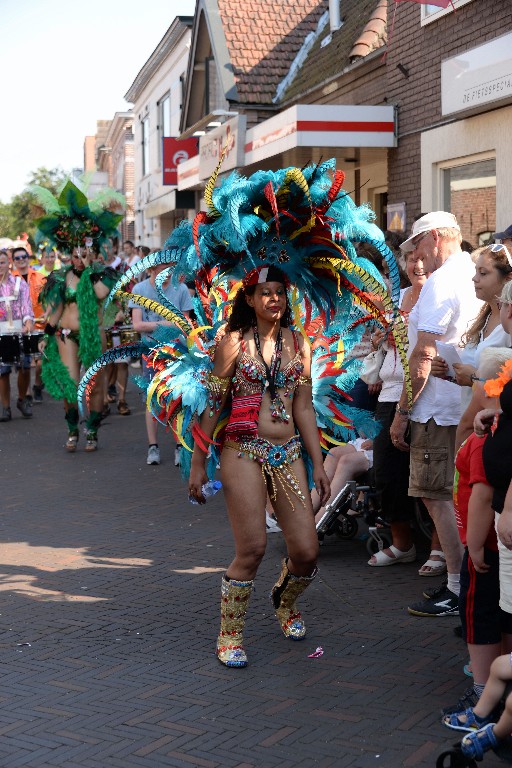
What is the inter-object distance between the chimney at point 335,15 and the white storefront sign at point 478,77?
7.28 m

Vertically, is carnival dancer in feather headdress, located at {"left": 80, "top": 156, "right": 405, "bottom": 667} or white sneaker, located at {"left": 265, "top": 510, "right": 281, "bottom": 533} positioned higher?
carnival dancer in feather headdress, located at {"left": 80, "top": 156, "right": 405, "bottom": 667}

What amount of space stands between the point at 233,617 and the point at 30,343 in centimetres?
978

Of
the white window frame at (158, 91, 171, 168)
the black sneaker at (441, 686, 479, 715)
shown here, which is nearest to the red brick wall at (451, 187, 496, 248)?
the black sneaker at (441, 686, 479, 715)

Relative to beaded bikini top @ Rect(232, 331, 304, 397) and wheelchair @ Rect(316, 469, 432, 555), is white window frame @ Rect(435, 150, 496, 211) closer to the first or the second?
wheelchair @ Rect(316, 469, 432, 555)

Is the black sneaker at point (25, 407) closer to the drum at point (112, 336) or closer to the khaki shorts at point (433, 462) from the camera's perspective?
the drum at point (112, 336)

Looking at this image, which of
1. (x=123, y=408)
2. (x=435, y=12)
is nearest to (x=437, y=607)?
(x=435, y=12)

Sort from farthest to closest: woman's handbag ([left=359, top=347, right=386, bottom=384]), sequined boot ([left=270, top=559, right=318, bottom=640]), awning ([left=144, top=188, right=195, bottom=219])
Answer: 1. awning ([left=144, top=188, right=195, bottom=219])
2. woman's handbag ([left=359, top=347, right=386, bottom=384])
3. sequined boot ([left=270, top=559, right=318, bottom=640])

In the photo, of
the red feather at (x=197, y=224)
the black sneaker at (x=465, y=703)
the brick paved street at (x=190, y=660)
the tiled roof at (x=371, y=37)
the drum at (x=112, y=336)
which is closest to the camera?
the brick paved street at (x=190, y=660)

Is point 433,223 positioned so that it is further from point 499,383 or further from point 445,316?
point 499,383

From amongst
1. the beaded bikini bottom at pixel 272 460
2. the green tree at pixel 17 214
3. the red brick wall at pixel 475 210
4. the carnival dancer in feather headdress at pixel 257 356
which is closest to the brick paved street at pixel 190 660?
the carnival dancer in feather headdress at pixel 257 356

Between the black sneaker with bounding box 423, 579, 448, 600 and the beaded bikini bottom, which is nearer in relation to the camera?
the beaded bikini bottom

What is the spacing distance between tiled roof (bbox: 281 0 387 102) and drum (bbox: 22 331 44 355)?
20.1 ft

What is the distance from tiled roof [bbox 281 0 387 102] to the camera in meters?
15.5

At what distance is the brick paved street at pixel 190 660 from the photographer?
4238 mm
